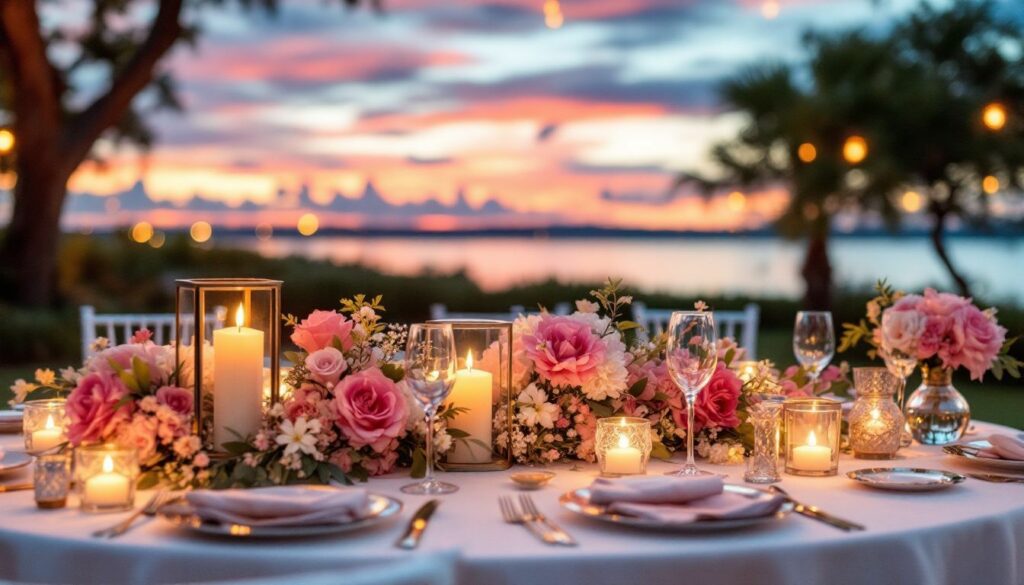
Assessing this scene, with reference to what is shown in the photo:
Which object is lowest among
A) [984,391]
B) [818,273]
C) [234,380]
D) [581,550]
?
[984,391]

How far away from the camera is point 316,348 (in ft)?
8.39

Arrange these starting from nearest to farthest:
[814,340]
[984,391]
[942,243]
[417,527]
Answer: [417,527]
[814,340]
[984,391]
[942,243]

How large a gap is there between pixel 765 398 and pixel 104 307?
35.9 feet

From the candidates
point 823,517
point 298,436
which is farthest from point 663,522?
point 298,436

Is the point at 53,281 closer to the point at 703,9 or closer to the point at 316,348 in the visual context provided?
the point at 703,9

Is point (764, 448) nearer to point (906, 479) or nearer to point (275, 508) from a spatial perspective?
point (906, 479)

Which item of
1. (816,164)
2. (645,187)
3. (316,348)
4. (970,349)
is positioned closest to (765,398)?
(970,349)

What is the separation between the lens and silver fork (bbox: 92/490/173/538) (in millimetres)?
1902

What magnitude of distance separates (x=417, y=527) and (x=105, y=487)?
0.60 metres

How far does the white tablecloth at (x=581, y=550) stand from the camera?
1796 mm

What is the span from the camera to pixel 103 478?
2072 millimetres

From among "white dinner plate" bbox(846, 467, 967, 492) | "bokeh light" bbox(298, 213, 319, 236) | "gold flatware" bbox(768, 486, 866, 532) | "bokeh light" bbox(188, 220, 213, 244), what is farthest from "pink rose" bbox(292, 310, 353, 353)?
"bokeh light" bbox(188, 220, 213, 244)

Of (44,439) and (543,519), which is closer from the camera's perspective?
(543,519)

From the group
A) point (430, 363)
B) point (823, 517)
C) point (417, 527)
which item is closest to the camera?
point (417, 527)
